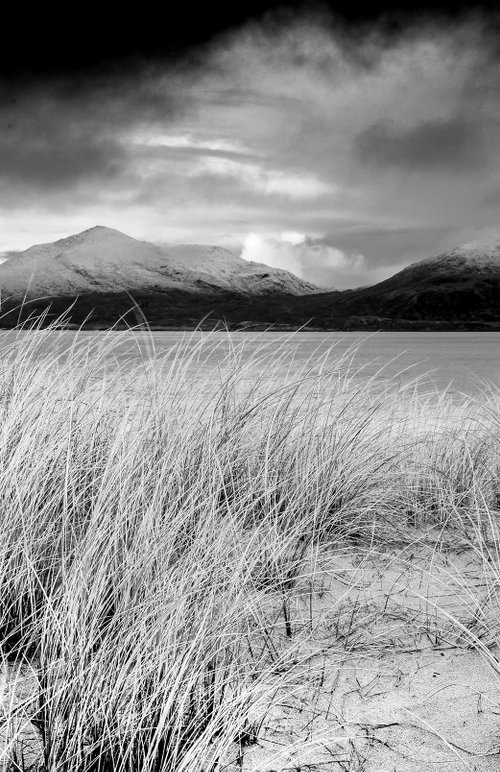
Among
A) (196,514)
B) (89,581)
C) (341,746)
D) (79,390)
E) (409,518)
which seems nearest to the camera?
(341,746)

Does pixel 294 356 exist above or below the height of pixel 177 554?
above

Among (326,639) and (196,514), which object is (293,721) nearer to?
(326,639)

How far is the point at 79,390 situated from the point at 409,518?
1.87 metres

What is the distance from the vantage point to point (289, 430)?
134 inches

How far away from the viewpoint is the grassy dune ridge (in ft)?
→ 4.66

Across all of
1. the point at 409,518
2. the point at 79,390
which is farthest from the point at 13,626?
the point at 409,518

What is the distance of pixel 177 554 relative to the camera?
232 centimetres

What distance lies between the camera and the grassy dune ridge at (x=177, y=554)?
4.66ft

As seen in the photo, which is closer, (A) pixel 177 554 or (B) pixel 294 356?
(A) pixel 177 554

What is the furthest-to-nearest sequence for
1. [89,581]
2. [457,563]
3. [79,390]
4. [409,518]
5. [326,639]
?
[79,390]
[409,518]
[457,563]
[326,639]
[89,581]

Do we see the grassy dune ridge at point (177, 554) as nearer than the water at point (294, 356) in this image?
Yes

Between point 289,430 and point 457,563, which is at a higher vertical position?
point 289,430

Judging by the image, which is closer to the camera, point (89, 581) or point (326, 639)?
point (89, 581)

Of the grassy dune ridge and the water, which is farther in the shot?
the water
